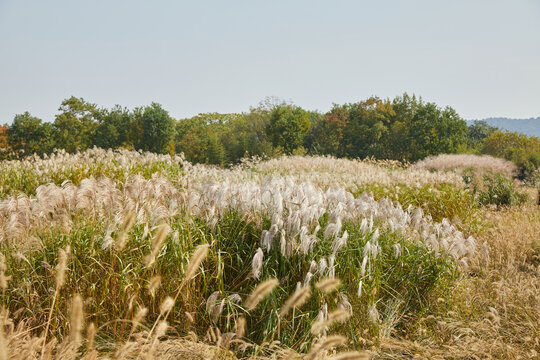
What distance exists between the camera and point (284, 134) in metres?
22.8

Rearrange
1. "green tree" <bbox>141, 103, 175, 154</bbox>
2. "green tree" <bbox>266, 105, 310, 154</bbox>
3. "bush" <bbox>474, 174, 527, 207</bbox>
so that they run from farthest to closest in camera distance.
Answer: "green tree" <bbox>141, 103, 175, 154</bbox>
"green tree" <bbox>266, 105, 310, 154</bbox>
"bush" <bbox>474, 174, 527, 207</bbox>

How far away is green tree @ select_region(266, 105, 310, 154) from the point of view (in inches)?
898

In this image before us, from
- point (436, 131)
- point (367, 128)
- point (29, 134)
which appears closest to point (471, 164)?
point (436, 131)

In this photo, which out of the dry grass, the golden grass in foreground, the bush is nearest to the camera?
the golden grass in foreground

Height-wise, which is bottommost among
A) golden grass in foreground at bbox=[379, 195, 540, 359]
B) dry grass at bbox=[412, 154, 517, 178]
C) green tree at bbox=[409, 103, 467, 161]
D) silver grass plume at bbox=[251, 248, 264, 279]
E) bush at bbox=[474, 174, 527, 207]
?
golden grass in foreground at bbox=[379, 195, 540, 359]

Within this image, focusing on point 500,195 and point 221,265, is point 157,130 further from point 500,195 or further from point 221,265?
point 221,265

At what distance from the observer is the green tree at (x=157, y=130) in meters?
26.9

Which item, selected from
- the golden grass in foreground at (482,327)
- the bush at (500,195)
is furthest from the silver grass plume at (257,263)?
the bush at (500,195)

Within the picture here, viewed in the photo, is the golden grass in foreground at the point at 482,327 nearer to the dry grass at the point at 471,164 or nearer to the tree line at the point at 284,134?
the dry grass at the point at 471,164

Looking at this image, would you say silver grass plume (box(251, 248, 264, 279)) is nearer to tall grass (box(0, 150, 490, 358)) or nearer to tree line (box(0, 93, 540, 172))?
tall grass (box(0, 150, 490, 358))

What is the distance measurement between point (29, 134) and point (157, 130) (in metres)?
10.2

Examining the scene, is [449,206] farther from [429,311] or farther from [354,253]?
[354,253]

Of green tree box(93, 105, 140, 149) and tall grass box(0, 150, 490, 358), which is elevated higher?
green tree box(93, 105, 140, 149)

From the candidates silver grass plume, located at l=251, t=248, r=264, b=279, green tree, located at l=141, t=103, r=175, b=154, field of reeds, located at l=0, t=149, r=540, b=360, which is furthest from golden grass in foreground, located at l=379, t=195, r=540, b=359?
green tree, located at l=141, t=103, r=175, b=154
